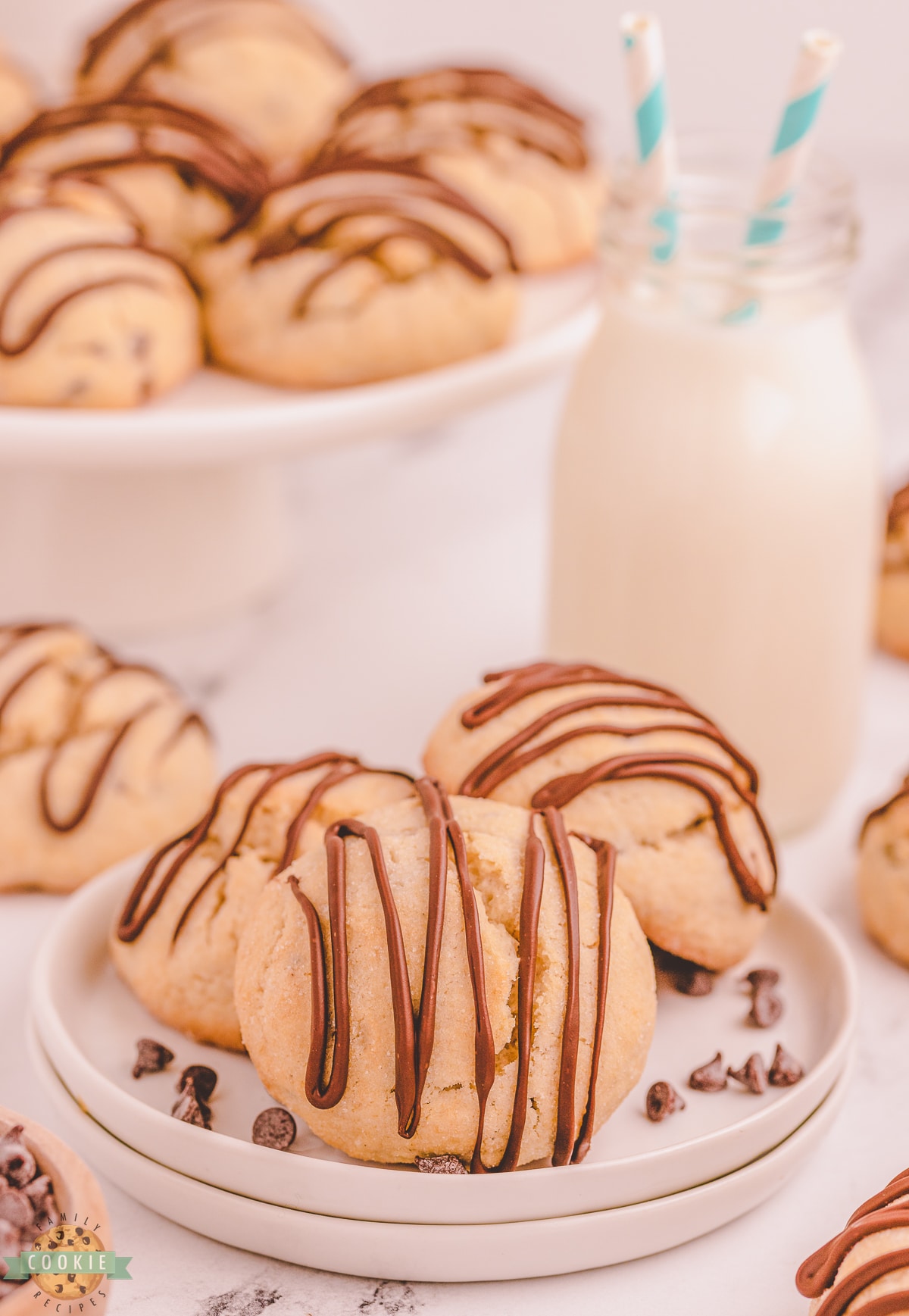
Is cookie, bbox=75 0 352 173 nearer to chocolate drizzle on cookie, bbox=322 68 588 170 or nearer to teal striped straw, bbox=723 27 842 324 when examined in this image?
chocolate drizzle on cookie, bbox=322 68 588 170

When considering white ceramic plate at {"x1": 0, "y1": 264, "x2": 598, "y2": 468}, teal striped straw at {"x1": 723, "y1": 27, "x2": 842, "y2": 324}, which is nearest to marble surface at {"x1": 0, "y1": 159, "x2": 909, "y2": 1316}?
white ceramic plate at {"x1": 0, "y1": 264, "x2": 598, "y2": 468}

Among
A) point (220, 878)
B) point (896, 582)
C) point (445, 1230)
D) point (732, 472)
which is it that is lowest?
point (445, 1230)

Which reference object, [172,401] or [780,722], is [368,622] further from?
[780,722]

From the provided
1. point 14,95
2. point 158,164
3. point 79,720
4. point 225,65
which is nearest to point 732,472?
point 79,720

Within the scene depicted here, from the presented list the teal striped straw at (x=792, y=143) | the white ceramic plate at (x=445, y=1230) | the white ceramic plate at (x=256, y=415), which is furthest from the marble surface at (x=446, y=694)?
the teal striped straw at (x=792, y=143)

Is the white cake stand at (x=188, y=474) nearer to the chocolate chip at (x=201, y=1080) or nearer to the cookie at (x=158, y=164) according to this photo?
the cookie at (x=158, y=164)

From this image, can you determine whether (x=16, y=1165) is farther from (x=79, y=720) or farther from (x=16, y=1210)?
(x=79, y=720)
